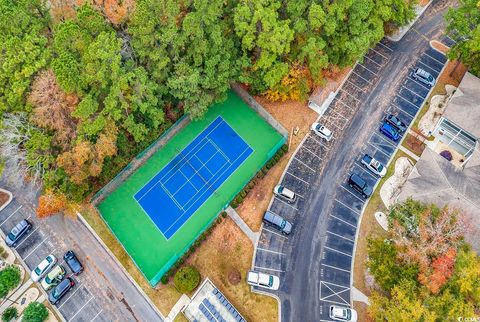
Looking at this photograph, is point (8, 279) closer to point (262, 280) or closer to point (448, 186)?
point (262, 280)

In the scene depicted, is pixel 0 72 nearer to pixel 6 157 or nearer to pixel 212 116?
pixel 6 157

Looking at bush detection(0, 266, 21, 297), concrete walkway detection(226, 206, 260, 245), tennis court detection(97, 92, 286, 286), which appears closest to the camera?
bush detection(0, 266, 21, 297)

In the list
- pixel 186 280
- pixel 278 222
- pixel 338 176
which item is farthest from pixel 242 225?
pixel 338 176

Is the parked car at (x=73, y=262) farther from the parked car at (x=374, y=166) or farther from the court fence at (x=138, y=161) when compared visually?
the parked car at (x=374, y=166)

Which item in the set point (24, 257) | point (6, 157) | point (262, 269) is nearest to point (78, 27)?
point (6, 157)

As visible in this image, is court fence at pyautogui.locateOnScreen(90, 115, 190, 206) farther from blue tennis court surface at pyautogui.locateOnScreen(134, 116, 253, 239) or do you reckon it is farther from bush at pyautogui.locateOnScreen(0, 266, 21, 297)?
bush at pyautogui.locateOnScreen(0, 266, 21, 297)

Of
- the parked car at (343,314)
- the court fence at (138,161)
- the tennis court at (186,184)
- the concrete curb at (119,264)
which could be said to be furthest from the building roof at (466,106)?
the concrete curb at (119,264)

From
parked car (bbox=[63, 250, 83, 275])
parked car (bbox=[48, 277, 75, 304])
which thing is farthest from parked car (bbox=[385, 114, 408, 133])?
parked car (bbox=[48, 277, 75, 304])
